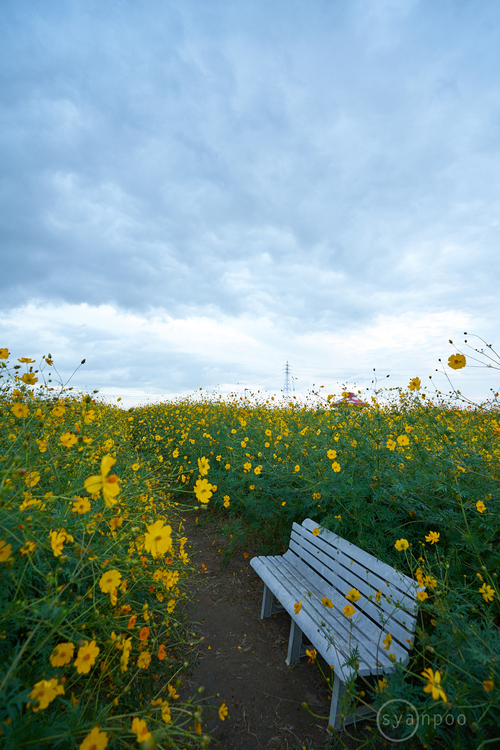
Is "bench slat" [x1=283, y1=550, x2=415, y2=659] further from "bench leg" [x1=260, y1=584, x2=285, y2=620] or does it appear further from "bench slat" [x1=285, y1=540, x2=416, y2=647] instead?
"bench leg" [x1=260, y1=584, x2=285, y2=620]

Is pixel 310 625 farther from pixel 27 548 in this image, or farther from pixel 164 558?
pixel 27 548

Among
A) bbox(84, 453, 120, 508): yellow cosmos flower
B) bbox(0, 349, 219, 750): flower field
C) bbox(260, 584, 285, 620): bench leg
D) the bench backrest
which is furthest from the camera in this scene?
bbox(260, 584, 285, 620): bench leg

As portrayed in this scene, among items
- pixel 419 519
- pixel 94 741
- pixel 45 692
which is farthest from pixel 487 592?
pixel 45 692

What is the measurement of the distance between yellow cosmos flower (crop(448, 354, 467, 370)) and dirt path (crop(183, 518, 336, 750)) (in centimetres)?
198

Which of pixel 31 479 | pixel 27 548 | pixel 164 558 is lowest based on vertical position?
pixel 164 558

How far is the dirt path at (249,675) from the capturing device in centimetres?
172

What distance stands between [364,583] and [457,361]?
4.62 ft

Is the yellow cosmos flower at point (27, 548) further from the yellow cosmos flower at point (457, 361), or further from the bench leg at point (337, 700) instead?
the yellow cosmos flower at point (457, 361)

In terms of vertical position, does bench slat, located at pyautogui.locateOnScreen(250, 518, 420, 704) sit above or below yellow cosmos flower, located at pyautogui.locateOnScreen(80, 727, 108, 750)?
below

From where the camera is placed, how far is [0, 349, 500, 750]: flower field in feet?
3.46

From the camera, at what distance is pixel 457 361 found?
7.26 ft

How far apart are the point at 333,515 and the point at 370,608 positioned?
72 cm

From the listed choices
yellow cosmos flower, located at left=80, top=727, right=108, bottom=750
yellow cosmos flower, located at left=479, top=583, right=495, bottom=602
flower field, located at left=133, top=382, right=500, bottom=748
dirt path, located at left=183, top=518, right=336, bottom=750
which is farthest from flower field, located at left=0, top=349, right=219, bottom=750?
yellow cosmos flower, located at left=479, top=583, right=495, bottom=602

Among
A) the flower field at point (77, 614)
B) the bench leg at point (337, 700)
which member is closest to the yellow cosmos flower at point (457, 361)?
the bench leg at point (337, 700)
